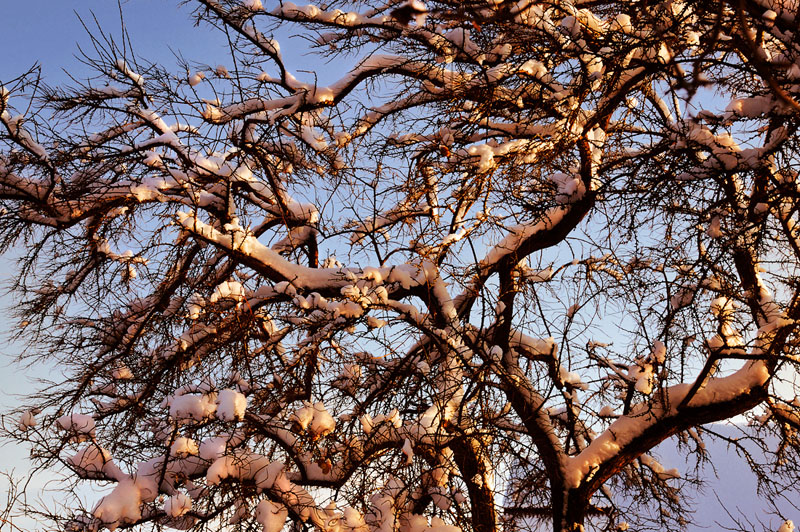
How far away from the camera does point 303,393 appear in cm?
544

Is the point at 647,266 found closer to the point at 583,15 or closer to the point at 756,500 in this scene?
the point at 583,15

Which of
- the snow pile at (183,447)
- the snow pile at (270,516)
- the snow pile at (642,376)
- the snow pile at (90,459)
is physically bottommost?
the snow pile at (270,516)

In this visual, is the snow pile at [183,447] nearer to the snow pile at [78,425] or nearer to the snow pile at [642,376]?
the snow pile at [78,425]

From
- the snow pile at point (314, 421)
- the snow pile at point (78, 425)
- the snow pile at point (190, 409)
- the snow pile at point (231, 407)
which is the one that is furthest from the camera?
the snow pile at point (78, 425)

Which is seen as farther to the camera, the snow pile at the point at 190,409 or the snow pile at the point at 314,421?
the snow pile at the point at 314,421

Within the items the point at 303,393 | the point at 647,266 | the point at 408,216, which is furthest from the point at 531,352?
the point at 303,393

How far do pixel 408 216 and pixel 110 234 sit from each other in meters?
3.10

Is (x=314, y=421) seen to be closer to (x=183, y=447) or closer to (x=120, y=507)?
(x=183, y=447)

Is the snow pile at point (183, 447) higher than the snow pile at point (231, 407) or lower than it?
lower

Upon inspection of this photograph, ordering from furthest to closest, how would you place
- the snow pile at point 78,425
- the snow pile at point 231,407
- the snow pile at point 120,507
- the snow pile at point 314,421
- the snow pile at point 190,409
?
the snow pile at point 78,425 → the snow pile at point 120,507 → the snow pile at point 314,421 → the snow pile at point 190,409 → the snow pile at point 231,407

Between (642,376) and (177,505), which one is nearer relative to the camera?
(177,505)

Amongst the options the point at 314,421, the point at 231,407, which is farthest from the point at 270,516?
the point at 231,407

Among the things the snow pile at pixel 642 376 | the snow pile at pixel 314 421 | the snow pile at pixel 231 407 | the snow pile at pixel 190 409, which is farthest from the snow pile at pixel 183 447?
the snow pile at pixel 642 376

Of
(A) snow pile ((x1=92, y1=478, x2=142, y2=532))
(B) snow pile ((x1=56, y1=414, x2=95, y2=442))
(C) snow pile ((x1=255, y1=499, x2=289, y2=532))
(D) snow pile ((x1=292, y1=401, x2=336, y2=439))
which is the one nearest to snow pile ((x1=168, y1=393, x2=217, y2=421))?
(D) snow pile ((x1=292, y1=401, x2=336, y2=439))
